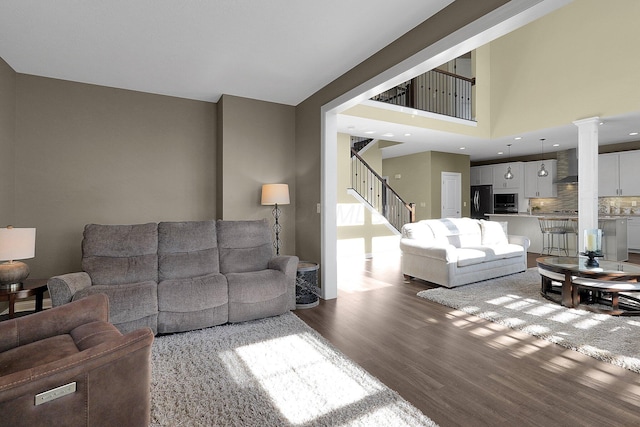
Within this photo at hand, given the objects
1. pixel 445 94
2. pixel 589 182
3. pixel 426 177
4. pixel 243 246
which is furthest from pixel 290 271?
pixel 426 177

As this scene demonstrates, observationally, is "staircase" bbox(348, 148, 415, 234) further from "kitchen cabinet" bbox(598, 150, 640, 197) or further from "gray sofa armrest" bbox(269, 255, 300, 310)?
"kitchen cabinet" bbox(598, 150, 640, 197)

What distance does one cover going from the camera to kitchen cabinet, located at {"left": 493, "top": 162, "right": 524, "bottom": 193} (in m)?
9.84

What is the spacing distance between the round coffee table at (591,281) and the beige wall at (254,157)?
3440 mm

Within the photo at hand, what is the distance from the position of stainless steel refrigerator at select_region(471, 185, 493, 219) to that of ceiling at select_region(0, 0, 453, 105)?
8.53 m

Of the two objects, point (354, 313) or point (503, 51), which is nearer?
point (354, 313)

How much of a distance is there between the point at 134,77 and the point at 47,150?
134 cm

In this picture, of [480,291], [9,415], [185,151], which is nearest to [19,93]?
[185,151]

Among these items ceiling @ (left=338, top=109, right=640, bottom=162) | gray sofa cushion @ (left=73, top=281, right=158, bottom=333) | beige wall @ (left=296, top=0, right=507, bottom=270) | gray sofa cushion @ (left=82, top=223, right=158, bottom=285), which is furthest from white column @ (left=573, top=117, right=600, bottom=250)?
gray sofa cushion @ (left=82, top=223, right=158, bottom=285)

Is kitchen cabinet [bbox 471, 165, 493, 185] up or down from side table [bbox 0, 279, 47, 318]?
up

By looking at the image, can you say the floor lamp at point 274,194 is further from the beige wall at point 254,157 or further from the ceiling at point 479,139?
the ceiling at point 479,139

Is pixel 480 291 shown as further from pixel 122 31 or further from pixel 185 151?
pixel 122 31

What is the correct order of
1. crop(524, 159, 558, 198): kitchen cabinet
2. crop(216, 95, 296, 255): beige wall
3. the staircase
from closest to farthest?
crop(216, 95, 296, 255): beige wall
the staircase
crop(524, 159, 558, 198): kitchen cabinet

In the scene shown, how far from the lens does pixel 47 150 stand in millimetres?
3812

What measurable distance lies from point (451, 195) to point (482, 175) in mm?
2083
